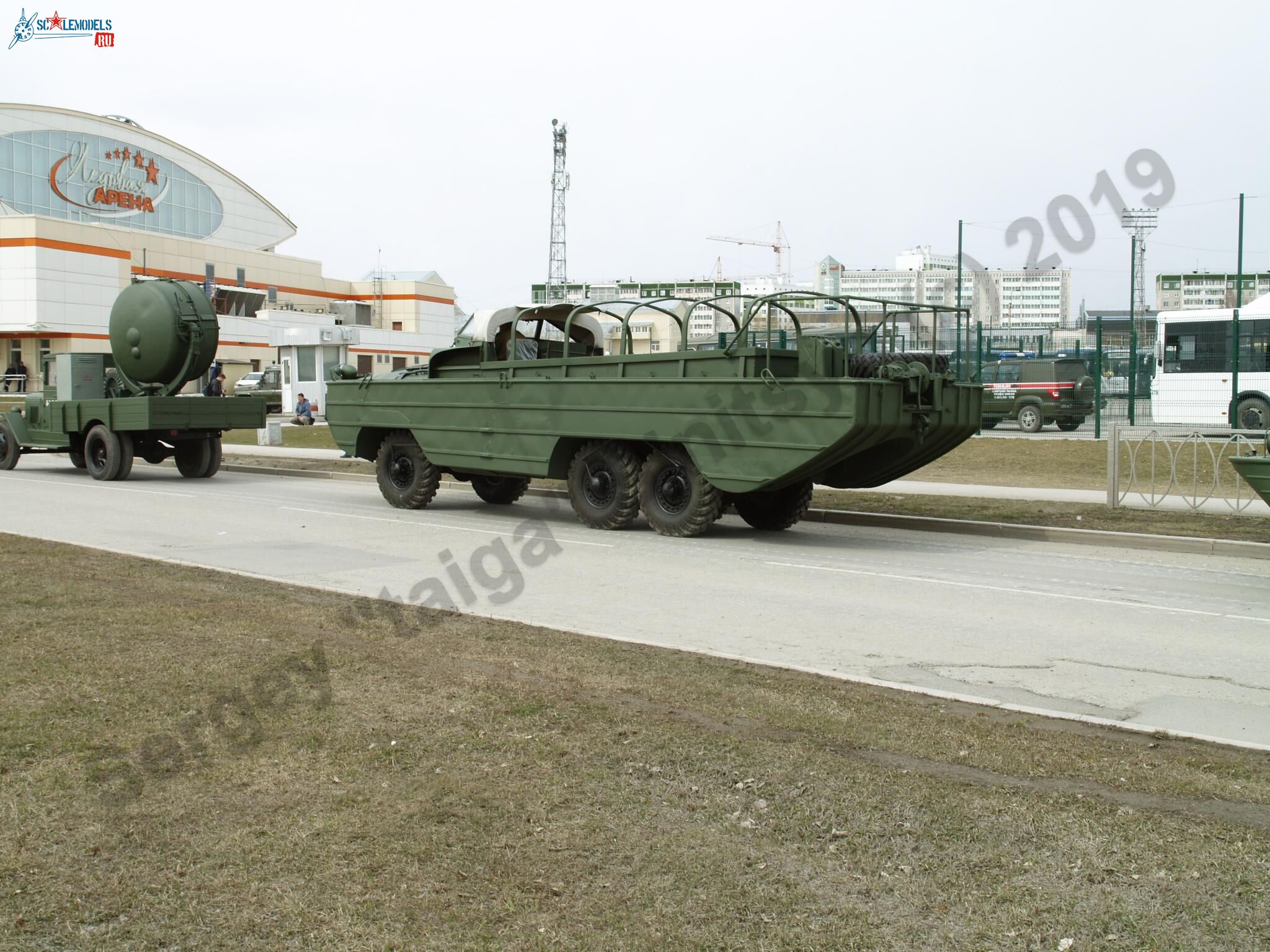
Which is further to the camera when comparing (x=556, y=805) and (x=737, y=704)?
(x=737, y=704)

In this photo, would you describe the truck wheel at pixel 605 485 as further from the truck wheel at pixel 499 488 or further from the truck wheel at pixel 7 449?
the truck wheel at pixel 7 449

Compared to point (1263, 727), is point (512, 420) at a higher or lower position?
higher

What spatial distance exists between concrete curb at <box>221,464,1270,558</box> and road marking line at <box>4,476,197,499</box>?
369 inches

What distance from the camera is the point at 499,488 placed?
57.4 ft

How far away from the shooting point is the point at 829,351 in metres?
12.9

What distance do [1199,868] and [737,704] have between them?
2385mm

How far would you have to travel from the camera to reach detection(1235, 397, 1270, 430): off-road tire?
25891 mm

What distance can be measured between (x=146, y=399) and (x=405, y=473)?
234 inches

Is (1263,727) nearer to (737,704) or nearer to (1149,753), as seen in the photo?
(1149,753)

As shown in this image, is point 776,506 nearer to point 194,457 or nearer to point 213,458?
point 213,458

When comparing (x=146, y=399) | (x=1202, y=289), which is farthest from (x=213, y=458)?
(x=1202, y=289)

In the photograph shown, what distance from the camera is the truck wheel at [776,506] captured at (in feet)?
47.7

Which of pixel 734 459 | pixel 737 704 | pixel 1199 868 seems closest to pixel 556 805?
pixel 737 704

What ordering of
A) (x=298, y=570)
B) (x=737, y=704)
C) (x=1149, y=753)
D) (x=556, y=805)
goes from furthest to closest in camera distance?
(x=298, y=570), (x=737, y=704), (x=1149, y=753), (x=556, y=805)
